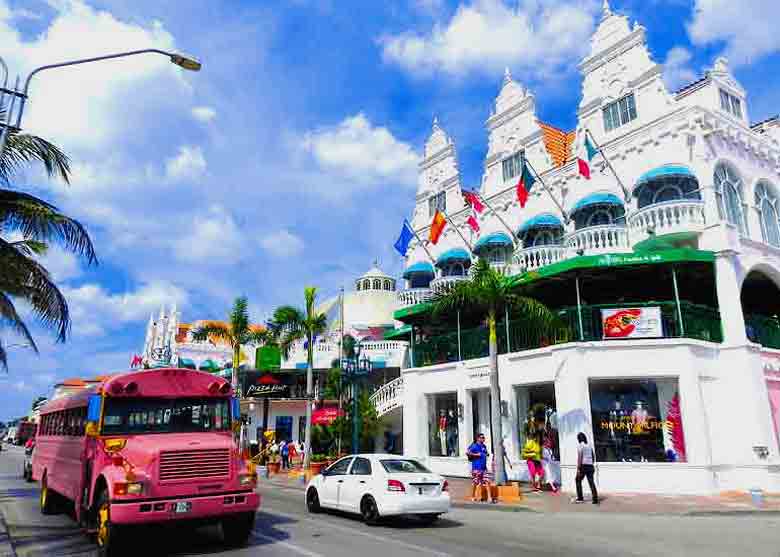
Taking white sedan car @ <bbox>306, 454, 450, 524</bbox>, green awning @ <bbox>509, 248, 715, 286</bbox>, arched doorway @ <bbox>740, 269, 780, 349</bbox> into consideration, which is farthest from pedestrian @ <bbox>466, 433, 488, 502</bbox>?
arched doorway @ <bbox>740, 269, 780, 349</bbox>

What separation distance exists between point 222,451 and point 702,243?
18387 mm

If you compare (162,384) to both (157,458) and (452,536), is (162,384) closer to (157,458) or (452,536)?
(157,458)

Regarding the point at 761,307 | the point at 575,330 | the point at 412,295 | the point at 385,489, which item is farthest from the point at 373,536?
the point at 761,307

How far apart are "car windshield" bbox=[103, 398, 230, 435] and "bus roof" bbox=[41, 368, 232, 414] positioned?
10cm

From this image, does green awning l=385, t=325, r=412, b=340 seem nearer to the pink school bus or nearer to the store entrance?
the store entrance

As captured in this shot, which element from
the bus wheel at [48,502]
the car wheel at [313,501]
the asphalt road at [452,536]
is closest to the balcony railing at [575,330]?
the asphalt road at [452,536]

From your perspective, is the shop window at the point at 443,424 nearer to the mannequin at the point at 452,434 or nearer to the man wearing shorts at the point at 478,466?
the mannequin at the point at 452,434

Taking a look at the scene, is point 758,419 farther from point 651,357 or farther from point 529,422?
point 529,422

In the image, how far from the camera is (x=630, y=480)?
17594 millimetres

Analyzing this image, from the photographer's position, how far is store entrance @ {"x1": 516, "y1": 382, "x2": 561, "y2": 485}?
62.7 ft

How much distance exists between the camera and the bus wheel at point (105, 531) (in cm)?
810

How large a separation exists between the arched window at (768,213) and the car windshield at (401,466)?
62.8 ft

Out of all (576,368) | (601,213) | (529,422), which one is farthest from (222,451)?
(601,213)

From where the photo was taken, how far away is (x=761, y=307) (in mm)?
26156
